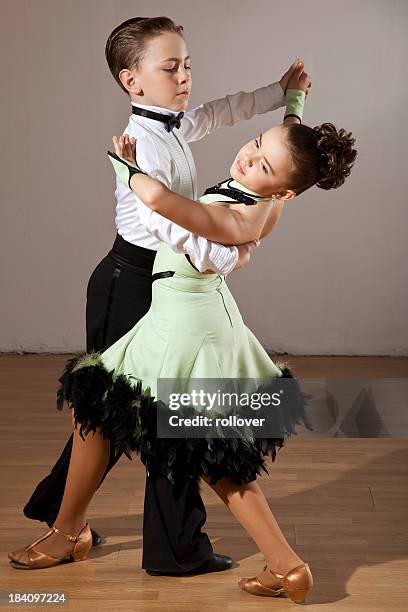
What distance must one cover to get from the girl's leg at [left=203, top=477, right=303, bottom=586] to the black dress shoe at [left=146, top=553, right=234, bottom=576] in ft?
0.88

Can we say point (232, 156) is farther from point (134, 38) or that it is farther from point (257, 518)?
point (257, 518)

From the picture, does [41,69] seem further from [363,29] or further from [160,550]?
[160,550]

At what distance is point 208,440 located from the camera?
2.57 meters

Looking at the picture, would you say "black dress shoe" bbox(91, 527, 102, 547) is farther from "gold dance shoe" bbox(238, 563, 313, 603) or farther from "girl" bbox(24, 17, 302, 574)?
"gold dance shoe" bbox(238, 563, 313, 603)

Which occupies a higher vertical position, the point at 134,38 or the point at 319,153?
the point at 134,38

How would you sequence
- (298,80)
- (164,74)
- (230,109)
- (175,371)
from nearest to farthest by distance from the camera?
1. (175,371)
2. (164,74)
3. (298,80)
4. (230,109)

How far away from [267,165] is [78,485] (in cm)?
98

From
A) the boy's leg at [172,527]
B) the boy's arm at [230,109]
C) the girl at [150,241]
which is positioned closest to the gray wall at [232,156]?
the boy's arm at [230,109]

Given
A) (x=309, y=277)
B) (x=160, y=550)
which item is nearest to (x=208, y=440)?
(x=160, y=550)

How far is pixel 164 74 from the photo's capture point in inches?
106

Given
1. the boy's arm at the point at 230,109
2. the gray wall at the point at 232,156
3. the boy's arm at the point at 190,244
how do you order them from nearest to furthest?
the boy's arm at the point at 190,244 < the boy's arm at the point at 230,109 < the gray wall at the point at 232,156

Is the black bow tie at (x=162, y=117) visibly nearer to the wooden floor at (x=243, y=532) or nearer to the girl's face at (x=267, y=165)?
the girl's face at (x=267, y=165)

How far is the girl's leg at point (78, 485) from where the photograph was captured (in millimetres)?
2773

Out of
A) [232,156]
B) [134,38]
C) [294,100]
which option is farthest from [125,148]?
[232,156]
